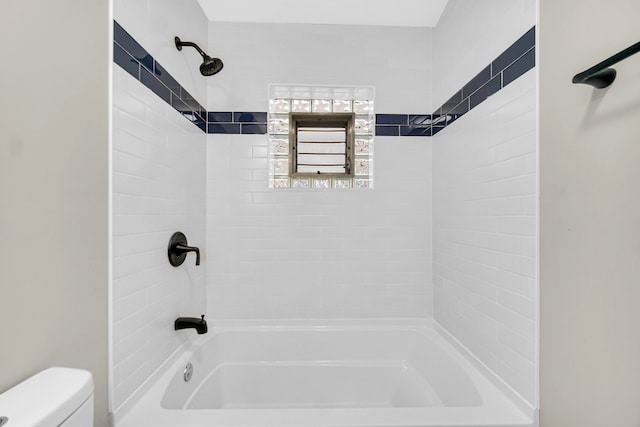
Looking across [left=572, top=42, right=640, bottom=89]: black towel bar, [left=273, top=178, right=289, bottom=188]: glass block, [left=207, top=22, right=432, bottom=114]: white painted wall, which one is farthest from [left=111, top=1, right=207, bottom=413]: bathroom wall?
[left=572, top=42, right=640, bottom=89]: black towel bar

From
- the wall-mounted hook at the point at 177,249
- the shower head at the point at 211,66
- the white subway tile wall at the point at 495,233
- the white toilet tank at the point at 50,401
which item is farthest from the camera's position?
the shower head at the point at 211,66

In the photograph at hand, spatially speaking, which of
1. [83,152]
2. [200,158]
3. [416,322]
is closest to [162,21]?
[200,158]

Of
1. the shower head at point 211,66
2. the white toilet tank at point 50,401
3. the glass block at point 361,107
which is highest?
the shower head at point 211,66

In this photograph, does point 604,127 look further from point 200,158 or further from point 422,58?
point 200,158

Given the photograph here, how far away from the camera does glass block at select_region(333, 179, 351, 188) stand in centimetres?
207

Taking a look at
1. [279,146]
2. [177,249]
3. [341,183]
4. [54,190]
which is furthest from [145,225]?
[341,183]

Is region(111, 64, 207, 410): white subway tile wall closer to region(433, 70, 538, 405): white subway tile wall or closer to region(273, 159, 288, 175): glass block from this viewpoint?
region(273, 159, 288, 175): glass block

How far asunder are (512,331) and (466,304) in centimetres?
38

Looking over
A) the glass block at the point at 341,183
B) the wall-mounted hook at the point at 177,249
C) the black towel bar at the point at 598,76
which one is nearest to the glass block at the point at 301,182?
the glass block at the point at 341,183

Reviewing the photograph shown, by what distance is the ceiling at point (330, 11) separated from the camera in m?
1.78

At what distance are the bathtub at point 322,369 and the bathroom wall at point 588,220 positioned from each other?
439mm

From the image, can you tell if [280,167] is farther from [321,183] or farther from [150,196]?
[150,196]

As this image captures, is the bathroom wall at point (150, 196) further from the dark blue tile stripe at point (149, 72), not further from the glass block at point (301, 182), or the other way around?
the glass block at point (301, 182)

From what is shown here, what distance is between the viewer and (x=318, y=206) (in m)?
1.99
